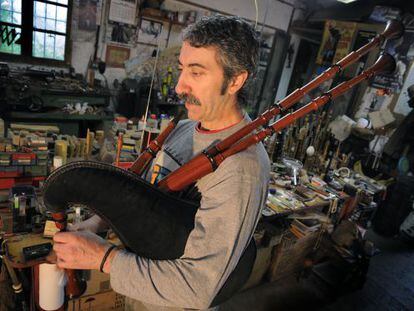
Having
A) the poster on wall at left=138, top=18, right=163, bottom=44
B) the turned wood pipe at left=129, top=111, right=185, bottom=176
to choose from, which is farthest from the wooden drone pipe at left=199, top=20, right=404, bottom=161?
the poster on wall at left=138, top=18, right=163, bottom=44

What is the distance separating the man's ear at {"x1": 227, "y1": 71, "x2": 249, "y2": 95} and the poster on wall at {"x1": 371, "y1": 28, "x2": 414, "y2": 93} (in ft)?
16.1

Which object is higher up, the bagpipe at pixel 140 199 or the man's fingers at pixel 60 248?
the bagpipe at pixel 140 199

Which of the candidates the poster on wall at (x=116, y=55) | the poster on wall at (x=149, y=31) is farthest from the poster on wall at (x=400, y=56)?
the poster on wall at (x=116, y=55)

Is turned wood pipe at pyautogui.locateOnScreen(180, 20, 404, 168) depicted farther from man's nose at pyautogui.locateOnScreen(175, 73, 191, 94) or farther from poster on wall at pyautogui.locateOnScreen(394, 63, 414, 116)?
poster on wall at pyautogui.locateOnScreen(394, 63, 414, 116)

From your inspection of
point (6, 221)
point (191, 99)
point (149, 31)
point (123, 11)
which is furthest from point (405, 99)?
point (6, 221)

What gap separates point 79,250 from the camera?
1.00 meters

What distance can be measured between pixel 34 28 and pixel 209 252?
499 cm

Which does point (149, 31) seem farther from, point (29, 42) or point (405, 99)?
point (405, 99)

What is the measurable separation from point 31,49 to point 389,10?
605 cm

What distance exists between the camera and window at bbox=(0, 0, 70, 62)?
432 cm

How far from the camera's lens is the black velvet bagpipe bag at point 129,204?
3.20ft

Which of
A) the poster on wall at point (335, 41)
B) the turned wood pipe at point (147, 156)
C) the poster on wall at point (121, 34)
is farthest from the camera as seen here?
the poster on wall at point (335, 41)

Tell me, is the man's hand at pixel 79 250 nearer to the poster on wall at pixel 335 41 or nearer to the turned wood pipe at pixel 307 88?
the turned wood pipe at pixel 307 88

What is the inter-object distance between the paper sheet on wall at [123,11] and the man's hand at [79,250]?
482 centimetres
